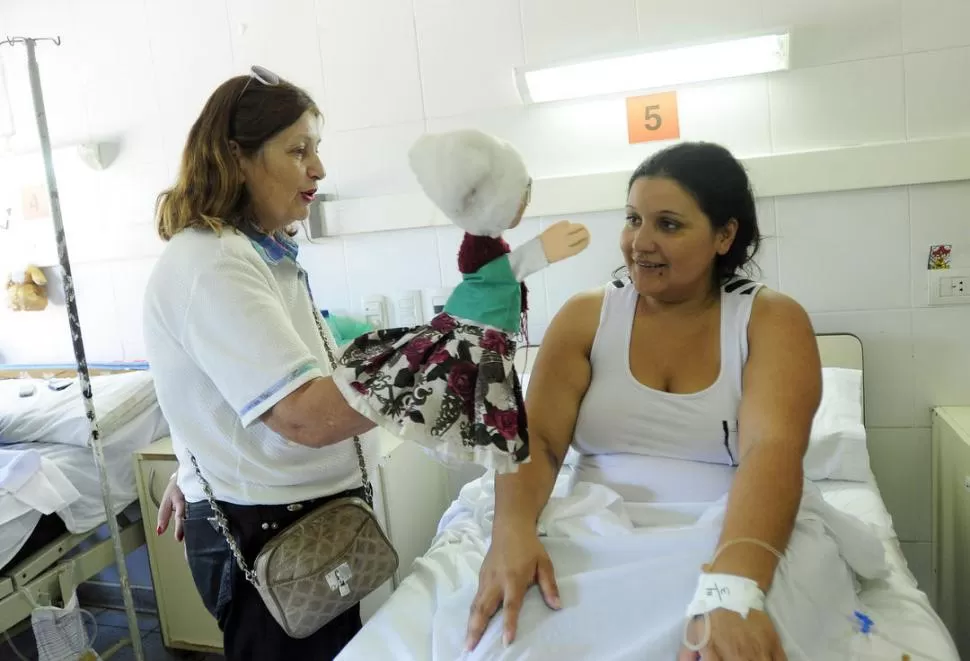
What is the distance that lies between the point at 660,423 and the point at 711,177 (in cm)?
45

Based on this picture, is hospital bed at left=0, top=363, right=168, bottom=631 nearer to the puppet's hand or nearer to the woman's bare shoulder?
the woman's bare shoulder

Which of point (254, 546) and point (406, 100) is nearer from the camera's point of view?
A: point (254, 546)

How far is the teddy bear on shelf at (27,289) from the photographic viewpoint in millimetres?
2661

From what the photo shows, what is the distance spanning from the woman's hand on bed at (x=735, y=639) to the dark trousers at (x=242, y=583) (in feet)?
2.02

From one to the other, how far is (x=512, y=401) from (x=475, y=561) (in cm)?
53

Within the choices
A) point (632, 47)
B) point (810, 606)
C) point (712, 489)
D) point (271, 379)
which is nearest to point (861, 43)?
point (632, 47)

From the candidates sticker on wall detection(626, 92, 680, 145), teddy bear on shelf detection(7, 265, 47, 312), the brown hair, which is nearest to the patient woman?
the brown hair

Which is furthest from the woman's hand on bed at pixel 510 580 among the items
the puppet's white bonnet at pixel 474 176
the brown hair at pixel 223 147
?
the brown hair at pixel 223 147

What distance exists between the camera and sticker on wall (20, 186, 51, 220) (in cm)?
267

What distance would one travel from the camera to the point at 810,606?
0.96 meters

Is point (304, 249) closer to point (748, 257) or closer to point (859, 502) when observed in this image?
point (748, 257)

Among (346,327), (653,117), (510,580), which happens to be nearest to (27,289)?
(346,327)

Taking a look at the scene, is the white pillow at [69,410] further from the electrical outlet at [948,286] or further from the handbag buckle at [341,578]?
the electrical outlet at [948,286]

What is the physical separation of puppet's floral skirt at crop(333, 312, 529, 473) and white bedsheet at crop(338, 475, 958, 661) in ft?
0.96
